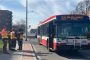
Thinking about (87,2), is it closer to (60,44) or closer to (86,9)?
(86,9)

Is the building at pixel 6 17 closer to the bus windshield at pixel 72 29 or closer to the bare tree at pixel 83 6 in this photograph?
the bus windshield at pixel 72 29

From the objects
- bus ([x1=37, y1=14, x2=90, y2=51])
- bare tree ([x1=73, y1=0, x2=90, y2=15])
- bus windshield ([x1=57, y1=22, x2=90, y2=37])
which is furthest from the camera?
bare tree ([x1=73, y1=0, x2=90, y2=15])

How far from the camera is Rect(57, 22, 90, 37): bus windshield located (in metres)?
23.8

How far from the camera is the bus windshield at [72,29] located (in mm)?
23814

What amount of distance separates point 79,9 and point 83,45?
6212 centimetres

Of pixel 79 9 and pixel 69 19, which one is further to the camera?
pixel 79 9

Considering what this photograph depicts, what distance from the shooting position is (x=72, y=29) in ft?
78.4

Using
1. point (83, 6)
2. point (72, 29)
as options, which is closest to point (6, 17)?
point (72, 29)

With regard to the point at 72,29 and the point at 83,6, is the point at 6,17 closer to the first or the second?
the point at 72,29

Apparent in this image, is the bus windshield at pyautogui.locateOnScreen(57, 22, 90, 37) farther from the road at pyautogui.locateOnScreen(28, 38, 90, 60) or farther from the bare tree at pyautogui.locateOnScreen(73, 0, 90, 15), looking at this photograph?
the bare tree at pyautogui.locateOnScreen(73, 0, 90, 15)

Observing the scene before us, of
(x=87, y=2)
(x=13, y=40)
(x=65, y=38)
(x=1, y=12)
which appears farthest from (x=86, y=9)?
(x=65, y=38)

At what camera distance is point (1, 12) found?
3934 centimetres

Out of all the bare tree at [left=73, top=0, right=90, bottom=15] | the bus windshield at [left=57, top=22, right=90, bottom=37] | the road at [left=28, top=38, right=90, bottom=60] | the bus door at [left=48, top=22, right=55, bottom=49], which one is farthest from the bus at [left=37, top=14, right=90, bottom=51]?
the bare tree at [left=73, top=0, right=90, bottom=15]

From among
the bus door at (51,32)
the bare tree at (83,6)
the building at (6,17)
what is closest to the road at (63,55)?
the bus door at (51,32)
